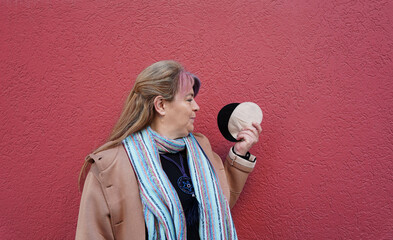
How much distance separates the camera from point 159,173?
167cm

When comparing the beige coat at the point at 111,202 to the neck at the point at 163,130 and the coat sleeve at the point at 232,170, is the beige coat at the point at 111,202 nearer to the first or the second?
the neck at the point at 163,130

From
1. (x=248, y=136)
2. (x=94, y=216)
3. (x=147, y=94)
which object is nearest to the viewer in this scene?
(x=94, y=216)

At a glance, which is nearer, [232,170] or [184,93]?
[184,93]

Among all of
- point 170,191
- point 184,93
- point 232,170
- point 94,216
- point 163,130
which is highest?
point 184,93

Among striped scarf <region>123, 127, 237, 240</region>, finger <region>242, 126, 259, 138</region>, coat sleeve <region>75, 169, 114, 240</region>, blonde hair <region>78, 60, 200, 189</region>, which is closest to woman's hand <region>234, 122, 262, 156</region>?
finger <region>242, 126, 259, 138</region>

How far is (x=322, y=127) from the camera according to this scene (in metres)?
2.21

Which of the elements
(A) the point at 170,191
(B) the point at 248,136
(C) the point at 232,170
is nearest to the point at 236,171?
(C) the point at 232,170

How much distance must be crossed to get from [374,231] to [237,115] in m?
1.34

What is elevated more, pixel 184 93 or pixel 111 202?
pixel 184 93

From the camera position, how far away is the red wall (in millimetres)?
2154

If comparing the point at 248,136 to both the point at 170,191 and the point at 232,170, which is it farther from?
the point at 170,191

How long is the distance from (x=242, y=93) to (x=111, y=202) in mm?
1220

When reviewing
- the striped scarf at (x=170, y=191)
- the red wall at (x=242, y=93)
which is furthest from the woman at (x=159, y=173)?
the red wall at (x=242, y=93)

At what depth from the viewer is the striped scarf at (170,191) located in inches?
63.3
